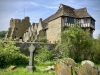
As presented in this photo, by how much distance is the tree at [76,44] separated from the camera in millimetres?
25172

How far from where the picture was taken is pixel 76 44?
25.5 metres

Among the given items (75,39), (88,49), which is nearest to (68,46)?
(75,39)

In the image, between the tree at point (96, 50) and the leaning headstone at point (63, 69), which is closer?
the leaning headstone at point (63, 69)

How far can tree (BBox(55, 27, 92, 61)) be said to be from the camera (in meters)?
25.2

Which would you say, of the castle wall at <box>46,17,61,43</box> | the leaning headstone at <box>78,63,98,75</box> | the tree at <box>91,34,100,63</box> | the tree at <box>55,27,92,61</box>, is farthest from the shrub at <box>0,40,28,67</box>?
the castle wall at <box>46,17,61,43</box>

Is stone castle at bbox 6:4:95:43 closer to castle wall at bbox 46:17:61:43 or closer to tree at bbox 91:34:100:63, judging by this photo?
castle wall at bbox 46:17:61:43

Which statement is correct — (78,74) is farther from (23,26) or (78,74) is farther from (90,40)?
(23,26)

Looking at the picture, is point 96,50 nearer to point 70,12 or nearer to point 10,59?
point 10,59

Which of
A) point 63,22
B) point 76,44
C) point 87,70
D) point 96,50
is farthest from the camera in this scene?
point 63,22

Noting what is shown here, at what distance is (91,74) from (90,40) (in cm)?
1645

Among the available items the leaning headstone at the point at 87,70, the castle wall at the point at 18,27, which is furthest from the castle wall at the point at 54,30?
the leaning headstone at the point at 87,70

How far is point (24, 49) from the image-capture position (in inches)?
1247

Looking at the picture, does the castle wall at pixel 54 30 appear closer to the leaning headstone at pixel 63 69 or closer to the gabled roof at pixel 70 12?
the gabled roof at pixel 70 12

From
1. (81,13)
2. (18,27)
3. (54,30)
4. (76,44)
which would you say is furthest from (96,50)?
(18,27)
